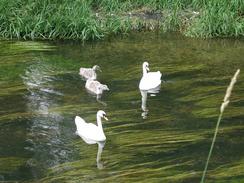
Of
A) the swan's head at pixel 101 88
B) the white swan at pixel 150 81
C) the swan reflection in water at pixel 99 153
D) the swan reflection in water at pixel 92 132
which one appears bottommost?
the swan reflection in water at pixel 99 153

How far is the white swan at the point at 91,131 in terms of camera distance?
7.11 metres

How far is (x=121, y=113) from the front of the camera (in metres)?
8.21

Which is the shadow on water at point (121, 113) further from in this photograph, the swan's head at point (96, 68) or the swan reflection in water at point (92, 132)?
the swan's head at point (96, 68)

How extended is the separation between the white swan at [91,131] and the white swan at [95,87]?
176 cm

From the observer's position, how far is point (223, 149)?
675 centimetres

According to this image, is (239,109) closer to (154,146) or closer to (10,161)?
(154,146)

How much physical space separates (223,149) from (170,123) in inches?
43.9

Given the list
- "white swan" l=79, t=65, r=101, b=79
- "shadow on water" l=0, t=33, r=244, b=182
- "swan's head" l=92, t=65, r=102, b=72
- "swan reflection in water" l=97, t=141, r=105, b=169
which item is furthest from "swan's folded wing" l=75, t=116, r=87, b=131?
"swan's head" l=92, t=65, r=102, b=72

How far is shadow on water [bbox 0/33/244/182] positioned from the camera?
6.19 meters

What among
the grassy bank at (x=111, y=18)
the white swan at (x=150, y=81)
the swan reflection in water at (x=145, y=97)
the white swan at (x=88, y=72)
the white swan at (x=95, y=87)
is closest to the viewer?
the swan reflection in water at (x=145, y=97)

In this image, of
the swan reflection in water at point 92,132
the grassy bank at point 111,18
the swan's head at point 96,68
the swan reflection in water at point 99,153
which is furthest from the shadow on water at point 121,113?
the grassy bank at point 111,18

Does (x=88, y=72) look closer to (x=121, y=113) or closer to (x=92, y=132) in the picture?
(x=121, y=113)

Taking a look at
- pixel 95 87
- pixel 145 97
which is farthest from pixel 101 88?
pixel 145 97

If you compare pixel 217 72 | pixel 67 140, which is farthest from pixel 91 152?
pixel 217 72
